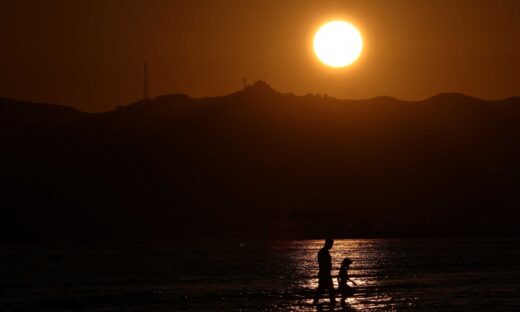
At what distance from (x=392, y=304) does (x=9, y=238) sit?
539ft

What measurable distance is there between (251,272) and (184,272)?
4836 millimetres

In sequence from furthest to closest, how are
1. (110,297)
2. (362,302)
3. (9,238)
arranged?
(9,238)
(110,297)
(362,302)

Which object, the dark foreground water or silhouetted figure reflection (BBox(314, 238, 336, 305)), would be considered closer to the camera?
silhouetted figure reflection (BBox(314, 238, 336, 305))

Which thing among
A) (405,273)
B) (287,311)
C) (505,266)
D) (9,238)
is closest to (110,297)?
(287,311)

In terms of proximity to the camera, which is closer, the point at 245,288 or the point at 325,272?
the point at 325,272

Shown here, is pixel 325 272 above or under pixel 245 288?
above

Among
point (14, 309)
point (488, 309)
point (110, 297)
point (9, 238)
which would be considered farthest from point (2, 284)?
point (9, 238)

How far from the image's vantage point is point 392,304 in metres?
41.8

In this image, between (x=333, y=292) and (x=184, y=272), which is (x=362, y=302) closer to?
(x=333, y=292)

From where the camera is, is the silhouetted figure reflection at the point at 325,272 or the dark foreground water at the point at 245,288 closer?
the silhouetted figure reflection at the point at 325,272

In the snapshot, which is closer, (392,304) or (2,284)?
(392,304)

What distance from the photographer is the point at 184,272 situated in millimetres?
71375

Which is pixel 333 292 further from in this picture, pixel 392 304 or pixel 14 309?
pixel 14 309

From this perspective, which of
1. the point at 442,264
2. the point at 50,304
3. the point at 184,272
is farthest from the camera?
the point at 442,264
